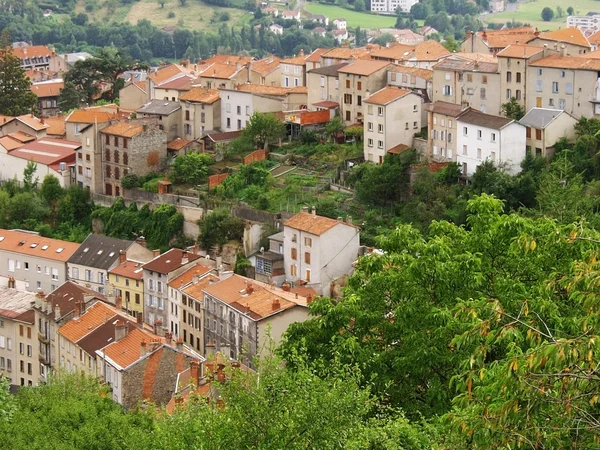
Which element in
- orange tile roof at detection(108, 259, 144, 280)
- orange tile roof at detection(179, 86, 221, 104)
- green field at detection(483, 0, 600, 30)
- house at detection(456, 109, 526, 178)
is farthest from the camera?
green field at detection(483, 0, 600, 30)

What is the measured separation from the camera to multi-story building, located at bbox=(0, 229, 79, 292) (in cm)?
6406

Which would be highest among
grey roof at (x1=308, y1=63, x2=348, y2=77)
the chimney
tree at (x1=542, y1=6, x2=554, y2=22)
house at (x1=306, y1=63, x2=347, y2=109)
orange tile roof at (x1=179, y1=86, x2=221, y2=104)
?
grey roof at (x1=308, y1=63, x2=348, y2=77)

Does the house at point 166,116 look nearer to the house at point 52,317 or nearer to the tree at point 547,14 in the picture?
the house at point 52,317

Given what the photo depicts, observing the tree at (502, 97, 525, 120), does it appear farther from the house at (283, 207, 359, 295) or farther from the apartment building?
the house at (283, 207, 359, 295)

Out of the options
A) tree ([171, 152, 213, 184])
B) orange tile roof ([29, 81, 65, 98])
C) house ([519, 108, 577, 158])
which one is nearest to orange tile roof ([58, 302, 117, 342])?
tree ([171, 152, 213, 184])

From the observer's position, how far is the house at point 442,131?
62969 mm

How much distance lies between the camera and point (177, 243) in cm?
6538

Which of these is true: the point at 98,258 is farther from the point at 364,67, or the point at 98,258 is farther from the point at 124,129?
the point at 364,67

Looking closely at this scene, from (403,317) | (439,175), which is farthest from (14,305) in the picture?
(403,317)

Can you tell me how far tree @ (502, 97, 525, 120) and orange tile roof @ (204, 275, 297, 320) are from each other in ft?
52.6

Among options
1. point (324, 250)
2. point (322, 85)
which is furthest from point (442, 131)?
point (322, 85)

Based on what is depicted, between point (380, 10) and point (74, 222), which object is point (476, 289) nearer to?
point (74, 222)

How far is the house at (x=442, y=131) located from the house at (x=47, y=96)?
4716 cm

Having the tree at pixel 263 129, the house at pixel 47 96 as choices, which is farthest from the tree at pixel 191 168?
the house at pixel 47 96
